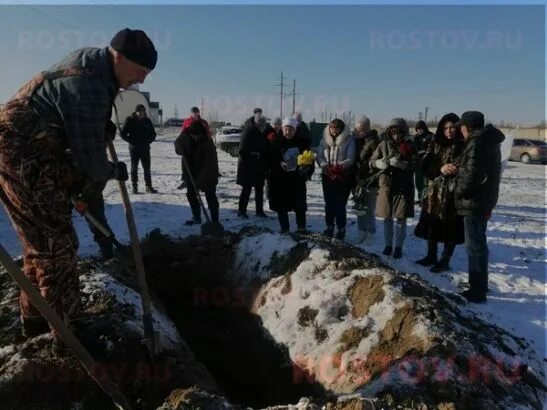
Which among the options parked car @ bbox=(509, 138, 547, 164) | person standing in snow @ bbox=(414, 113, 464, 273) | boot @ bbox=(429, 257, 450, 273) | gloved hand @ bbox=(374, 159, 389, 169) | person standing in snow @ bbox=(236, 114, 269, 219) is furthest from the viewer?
parked car @ bbox=(509, 138, 547, 164)

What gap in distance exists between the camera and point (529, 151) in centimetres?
2388

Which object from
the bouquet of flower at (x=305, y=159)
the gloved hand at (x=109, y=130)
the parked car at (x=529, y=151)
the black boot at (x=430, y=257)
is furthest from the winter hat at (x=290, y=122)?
the parked car at (x=529, y=151)

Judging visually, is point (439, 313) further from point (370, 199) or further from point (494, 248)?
point (494, 248)

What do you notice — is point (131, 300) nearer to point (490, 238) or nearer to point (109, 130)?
point (109, 130)

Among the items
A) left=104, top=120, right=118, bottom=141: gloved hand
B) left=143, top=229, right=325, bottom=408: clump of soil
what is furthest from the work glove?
left=104, top=120, right=118, bottom=141: gloved hand

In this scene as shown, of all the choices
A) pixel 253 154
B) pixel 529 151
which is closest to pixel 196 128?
pixel 253 154

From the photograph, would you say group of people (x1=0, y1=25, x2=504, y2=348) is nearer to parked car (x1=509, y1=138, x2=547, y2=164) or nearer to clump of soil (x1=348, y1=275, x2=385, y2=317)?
clump of soil (x1=348, y1=275, x2=385, y2=317)

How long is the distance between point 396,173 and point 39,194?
4153 mm

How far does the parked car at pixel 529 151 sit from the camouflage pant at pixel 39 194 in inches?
1024

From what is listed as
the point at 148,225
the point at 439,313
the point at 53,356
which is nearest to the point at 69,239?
the point at 53,356

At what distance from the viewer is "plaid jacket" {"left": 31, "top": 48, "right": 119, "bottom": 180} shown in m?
2.30

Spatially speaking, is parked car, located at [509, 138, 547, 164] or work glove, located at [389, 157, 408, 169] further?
parked car, located at [509, 138, 547, 164]

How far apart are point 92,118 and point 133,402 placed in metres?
1.54

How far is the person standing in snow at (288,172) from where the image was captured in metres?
6.12
